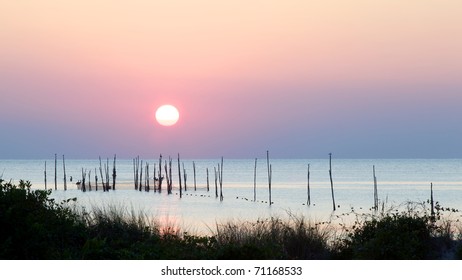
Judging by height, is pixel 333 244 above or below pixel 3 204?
below

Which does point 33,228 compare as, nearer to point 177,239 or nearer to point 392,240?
point 177,239

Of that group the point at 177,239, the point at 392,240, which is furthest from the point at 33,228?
the point at 392,240

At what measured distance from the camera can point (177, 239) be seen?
1505 centimetres

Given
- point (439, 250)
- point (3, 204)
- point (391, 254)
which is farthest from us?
point (439, 250)

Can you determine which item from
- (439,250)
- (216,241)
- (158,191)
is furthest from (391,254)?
(158,191)

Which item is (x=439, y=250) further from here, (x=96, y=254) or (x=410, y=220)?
(x=96, y=254)

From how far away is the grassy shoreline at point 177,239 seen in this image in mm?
11133

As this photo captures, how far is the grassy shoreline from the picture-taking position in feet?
36.5

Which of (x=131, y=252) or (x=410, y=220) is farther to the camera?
(x=410, y=220)

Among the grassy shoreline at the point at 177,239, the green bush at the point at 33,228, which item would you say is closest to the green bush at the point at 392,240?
the grassy shoreline at the point at 177,239

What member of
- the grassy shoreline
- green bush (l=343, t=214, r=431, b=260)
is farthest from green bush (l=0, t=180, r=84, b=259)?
green bush (l=343, t=214, r=431, b=260)

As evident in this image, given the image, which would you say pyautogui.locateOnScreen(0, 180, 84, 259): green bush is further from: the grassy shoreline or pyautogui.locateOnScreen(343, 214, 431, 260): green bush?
pyautogui.locateOnScreen(343, 214, 431, 260): green bush
